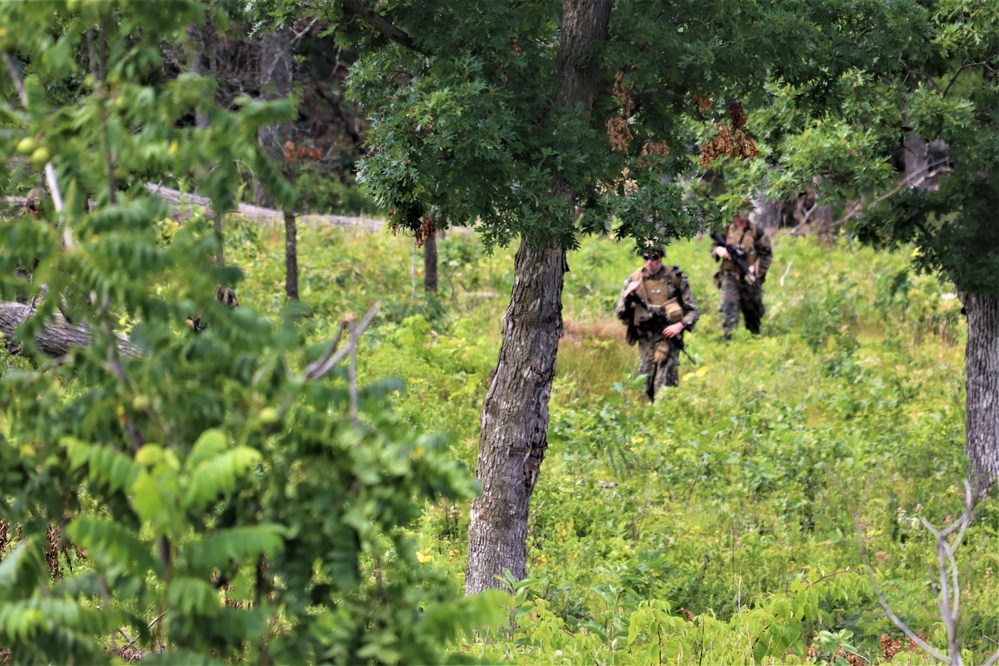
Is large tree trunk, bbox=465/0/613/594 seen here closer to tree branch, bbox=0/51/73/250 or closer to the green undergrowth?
the green undergrowth

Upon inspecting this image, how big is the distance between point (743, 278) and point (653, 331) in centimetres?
347

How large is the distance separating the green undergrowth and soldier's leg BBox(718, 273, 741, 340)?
0.33m

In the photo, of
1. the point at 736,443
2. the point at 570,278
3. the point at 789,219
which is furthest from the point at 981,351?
the point at 789,219

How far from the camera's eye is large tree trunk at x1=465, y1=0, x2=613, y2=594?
23.5 feet

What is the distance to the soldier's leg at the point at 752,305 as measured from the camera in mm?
16234

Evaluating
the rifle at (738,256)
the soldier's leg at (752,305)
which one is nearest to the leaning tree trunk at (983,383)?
the rifle at (738,256)

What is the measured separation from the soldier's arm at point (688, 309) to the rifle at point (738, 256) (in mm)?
2760

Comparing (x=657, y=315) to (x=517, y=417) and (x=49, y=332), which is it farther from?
(x=49, y=332)

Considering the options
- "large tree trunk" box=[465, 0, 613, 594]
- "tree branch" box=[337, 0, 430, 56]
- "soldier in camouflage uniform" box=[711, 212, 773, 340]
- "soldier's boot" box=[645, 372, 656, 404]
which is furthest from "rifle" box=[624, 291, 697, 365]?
"tree branch" box=[337, 0, 430, 56]

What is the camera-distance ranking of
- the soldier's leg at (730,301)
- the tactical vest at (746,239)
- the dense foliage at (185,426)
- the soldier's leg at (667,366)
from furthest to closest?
1. the tactical vest at (746,239)
2. the soldier's leg at (730,301)
3. the soldier's leg at (667,366)
4. the dense foliage at (185,426)

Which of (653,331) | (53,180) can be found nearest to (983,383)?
(653,331)

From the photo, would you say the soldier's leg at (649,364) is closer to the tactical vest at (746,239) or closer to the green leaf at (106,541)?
the tactical vest at (746,239)

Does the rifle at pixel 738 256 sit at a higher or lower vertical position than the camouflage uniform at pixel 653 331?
higher

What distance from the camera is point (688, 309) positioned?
13242 mm
